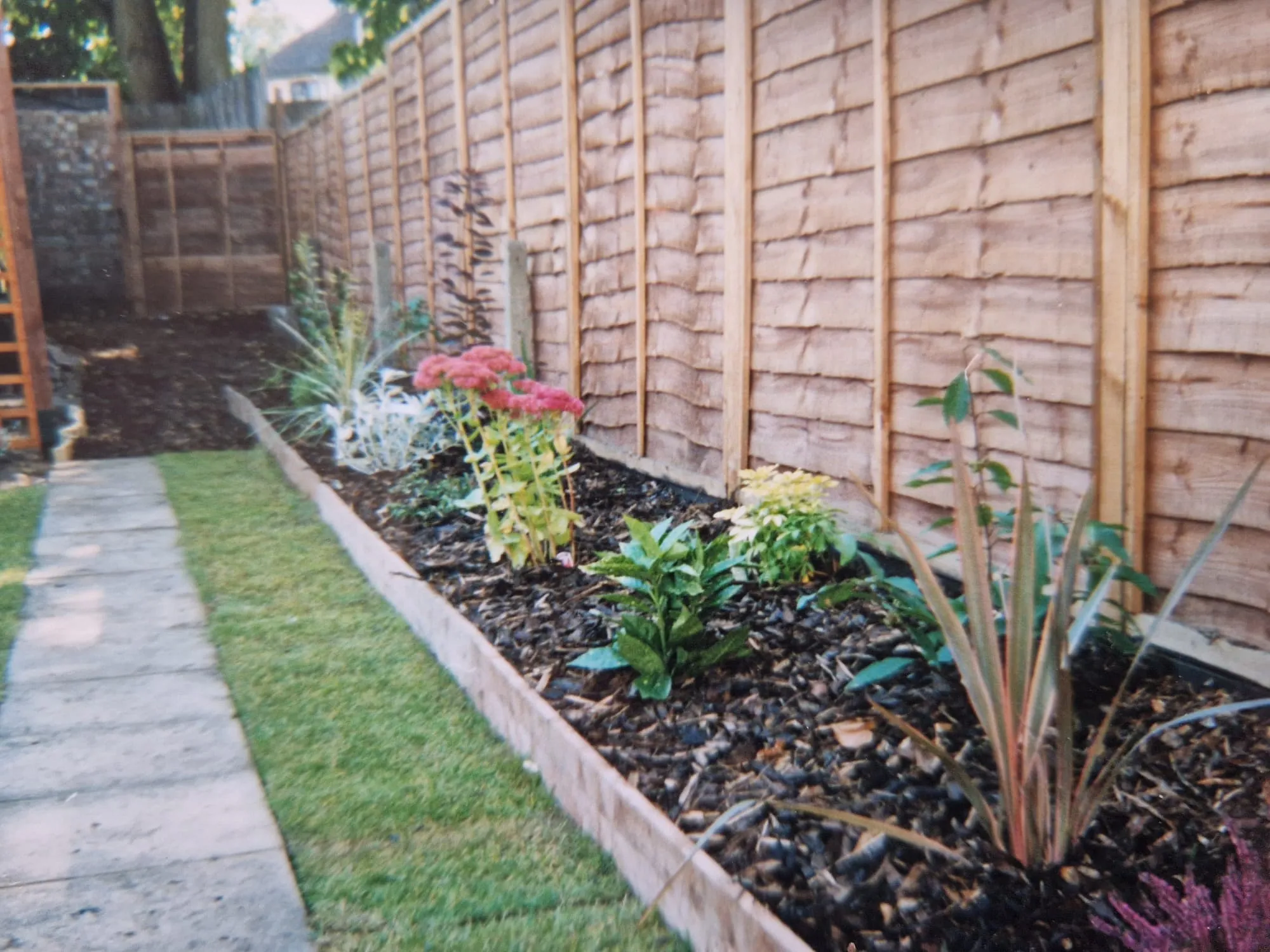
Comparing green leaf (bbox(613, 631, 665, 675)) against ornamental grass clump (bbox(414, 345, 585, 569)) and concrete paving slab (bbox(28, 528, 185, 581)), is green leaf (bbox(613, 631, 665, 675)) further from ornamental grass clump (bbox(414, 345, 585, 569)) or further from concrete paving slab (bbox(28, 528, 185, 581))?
concrete paving slab (bbox(28, 528, 185, 581))

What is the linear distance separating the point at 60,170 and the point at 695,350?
1035cm

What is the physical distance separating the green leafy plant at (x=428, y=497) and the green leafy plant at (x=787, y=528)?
1.54 m

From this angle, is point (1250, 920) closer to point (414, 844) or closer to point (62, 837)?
point (414, 844)

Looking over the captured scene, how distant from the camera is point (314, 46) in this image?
37.4 m

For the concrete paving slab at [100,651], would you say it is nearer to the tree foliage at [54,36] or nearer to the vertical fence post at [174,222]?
the vertical fence post at [174,222]

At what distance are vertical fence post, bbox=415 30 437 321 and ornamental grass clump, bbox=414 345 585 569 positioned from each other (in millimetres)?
3712

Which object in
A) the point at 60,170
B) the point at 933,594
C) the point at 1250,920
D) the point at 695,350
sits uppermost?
the point at 60,170

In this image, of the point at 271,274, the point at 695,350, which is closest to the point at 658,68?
the point at 695,350

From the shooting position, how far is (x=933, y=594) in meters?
1.91

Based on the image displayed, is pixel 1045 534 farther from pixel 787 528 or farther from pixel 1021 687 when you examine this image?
pixel 787 528

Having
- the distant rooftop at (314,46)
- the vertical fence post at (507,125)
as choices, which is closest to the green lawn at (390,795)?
the vertical fence post at (507,125)

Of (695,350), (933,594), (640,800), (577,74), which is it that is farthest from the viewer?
(577,74)

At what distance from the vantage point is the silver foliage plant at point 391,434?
590cm

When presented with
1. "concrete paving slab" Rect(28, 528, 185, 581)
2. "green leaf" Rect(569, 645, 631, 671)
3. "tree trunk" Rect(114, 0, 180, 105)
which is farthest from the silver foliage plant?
"tree trunk" Rect(114, 0, 180, 105)
